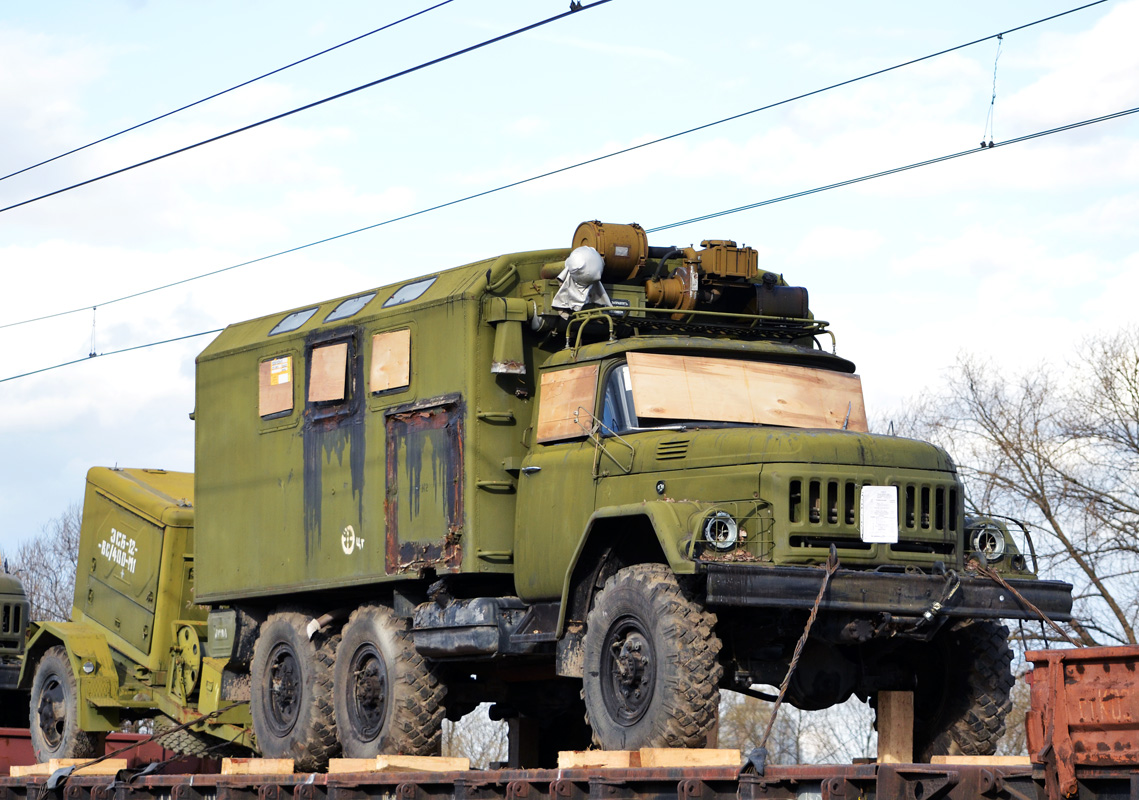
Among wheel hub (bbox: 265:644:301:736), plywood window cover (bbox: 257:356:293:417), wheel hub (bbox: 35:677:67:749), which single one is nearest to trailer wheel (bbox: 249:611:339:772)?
wheel hub (bbox: 265:644:301:736)

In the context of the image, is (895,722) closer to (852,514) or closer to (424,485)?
(852,514)

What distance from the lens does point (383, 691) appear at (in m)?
13.2

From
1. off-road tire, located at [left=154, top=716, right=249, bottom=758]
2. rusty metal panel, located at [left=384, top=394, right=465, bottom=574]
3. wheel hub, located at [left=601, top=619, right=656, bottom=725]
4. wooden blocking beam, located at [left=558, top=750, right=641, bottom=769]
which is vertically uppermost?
rusty metal panel, located at [left=384, top=394, right=465, bottom=574]

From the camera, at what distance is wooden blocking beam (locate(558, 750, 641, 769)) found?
9.69m

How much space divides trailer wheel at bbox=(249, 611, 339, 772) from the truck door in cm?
243

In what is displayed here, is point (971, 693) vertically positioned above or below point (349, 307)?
below

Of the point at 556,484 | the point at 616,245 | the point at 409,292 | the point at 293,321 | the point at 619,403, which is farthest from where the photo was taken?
the point at 293,321

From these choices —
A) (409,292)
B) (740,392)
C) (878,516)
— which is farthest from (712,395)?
(409,292)

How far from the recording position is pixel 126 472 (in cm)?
1830

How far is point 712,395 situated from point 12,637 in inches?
509

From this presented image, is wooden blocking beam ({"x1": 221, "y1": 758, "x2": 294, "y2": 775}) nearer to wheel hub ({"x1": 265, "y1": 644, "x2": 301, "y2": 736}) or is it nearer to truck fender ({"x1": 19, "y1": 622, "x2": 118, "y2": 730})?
wheel hub ({"x1": 265, "y1": 644, "x2": 301, "y2": 736})

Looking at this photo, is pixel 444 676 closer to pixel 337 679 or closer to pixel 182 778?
pixel 337 679

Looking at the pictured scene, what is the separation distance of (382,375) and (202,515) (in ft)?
10.8

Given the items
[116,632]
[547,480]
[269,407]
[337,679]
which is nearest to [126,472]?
[116,632]
